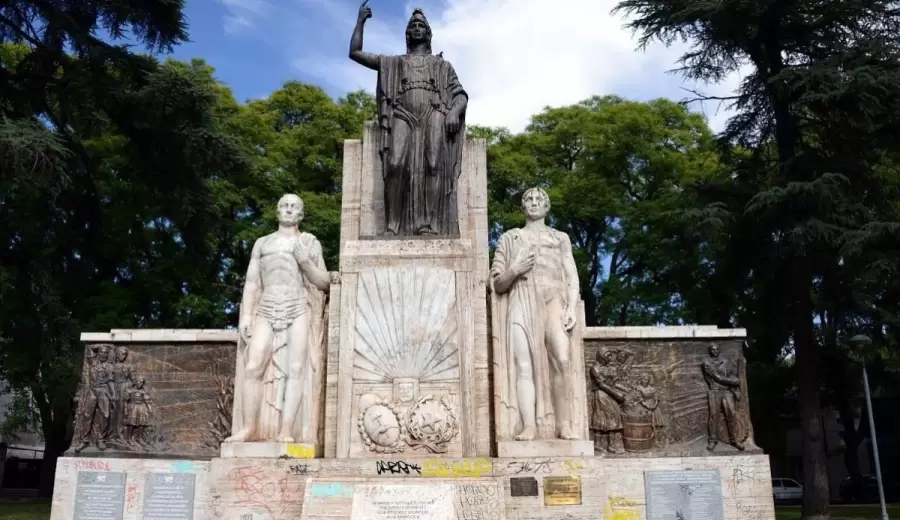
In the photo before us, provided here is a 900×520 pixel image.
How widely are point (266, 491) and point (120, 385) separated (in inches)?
158

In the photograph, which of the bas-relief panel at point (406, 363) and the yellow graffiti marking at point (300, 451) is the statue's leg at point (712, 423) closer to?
the bas-relief panel at point (406, 363)

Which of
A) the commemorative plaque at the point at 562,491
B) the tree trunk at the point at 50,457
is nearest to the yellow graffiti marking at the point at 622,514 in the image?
the commemorative plaque at the point at 562,491

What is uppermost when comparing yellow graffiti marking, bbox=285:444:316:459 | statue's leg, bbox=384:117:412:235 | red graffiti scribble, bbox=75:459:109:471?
statue's leg, bbox=384:117:412:235

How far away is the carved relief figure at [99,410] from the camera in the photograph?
10.9 metres

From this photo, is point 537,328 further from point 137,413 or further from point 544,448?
point 137,413

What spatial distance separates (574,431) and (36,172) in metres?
12.2

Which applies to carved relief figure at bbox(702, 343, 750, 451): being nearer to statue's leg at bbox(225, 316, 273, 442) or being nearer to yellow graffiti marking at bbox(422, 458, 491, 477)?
yellow graffiti marking at bbox(422, 458, 491, 477)

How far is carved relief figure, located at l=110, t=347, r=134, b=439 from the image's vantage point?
10.9m

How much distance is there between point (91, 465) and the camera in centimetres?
1062

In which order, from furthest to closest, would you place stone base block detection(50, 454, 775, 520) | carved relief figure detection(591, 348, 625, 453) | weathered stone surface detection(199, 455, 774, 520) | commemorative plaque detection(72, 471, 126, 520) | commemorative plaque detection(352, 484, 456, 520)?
carved relief figure detection(591, 348, 625, 453) < commemorative plaque detection(72, 471, 126, 520) < weathered stone surface detection(199, 455, 774, 520) < stone base block detection(50, 454, 775, 520) < commemorative plaque detection(352, 484, 456, 520)

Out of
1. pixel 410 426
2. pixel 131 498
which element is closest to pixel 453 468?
pixel 410 426

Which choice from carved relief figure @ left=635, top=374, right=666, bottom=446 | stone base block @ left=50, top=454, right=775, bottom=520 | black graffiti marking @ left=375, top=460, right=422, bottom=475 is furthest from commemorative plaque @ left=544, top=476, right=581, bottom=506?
carved relief figure @ left=635, top=374, right=666, bottom=446

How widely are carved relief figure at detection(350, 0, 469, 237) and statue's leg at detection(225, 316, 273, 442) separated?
209cm

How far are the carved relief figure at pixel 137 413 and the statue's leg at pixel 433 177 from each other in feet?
15.7
